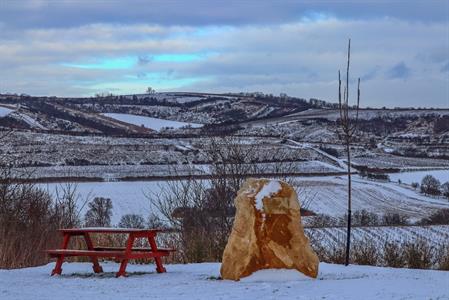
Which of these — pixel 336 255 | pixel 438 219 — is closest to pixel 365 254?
pixel 336 255

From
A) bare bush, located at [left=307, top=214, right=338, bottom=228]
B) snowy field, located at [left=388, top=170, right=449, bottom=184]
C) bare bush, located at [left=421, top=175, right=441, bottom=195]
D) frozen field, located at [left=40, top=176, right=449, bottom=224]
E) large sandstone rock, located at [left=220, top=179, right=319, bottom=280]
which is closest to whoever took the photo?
large sandstone rock, located at [left=220, top=179, right=319, bottom=280]

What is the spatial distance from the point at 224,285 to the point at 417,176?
181 ft

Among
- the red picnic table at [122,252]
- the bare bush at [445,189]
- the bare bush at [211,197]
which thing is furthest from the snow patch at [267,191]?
the bare bush at [445,189]

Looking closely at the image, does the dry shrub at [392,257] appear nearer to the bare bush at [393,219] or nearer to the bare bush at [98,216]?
the bare bush at [98,216]

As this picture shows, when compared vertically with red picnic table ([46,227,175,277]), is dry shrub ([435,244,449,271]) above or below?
below

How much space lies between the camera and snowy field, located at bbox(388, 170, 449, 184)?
6153 centimetres

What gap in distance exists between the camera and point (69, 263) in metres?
14.0

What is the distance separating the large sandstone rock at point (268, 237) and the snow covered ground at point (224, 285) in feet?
0.55

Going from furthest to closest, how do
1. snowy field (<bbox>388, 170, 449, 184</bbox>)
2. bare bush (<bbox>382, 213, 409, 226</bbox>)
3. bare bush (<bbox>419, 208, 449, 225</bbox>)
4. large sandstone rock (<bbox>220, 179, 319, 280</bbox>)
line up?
snowy field (<bbox>388, 170, 449, 184</bbox>) < bare bush (<bbox>382, 213, 409, 226</bbox>) < bare bush (<bbox>419, 208, 449, 225</bbox>) < large sandstone rock (<bbox>220, 179, 319, 280</bbox>)

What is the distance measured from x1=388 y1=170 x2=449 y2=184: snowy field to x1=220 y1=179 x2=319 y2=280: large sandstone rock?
50542 mm

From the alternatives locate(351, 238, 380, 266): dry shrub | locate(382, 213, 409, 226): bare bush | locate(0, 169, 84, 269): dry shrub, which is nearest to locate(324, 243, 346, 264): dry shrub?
locate(351, 238, 380, 266): dry shrub

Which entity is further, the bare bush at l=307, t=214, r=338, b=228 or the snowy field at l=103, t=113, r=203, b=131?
Answer: the snowy field at l=103, t=113, r=203, b=131

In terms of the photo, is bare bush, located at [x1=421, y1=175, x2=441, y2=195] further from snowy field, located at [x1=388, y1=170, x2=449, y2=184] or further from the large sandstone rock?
the large sandstone rock

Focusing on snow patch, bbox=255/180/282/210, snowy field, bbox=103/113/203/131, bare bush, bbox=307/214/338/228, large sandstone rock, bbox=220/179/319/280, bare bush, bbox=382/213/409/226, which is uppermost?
snowy field, bbox=103/113/203/131
